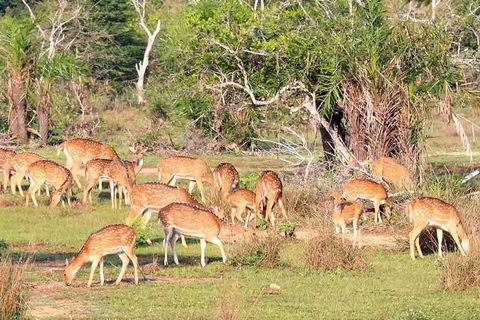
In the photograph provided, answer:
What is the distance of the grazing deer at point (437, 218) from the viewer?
661 inches

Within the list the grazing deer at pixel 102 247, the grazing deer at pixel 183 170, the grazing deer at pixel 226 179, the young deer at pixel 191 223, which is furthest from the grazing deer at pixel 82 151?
the grazing deer at pixel 102 247

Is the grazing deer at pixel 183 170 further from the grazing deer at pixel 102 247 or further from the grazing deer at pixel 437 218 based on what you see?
the grazing deer at pixel 102 247

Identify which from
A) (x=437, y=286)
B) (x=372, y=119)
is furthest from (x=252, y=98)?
(x=437, y=286)

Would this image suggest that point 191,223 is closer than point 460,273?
No

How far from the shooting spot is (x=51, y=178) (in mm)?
22734

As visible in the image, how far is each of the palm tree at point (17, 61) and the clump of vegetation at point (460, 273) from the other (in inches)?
815

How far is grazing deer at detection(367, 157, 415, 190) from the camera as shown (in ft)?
68.8

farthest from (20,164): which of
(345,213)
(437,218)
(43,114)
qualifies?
(437,218)

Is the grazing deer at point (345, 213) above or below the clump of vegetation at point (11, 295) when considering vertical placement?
below

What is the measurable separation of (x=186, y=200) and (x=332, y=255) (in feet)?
13.7

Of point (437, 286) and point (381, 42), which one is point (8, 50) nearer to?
point (381, 42)

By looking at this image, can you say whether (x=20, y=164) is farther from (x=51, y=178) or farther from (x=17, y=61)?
(x=17, y=61)

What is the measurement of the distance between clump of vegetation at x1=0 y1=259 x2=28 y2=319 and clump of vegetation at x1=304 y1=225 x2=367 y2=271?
565cm

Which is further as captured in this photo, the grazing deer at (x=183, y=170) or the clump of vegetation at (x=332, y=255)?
the grazing deer at (x=183, y=170)
